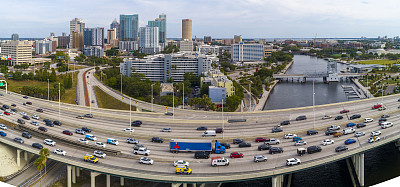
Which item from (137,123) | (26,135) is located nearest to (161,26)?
(137,123)

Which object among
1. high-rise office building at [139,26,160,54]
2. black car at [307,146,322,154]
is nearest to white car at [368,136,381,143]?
black car at [307,146,322,154]

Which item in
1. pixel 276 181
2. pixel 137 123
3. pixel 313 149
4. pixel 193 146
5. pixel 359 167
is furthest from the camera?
pixel 137 123

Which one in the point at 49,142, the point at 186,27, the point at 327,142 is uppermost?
the point at 186,27

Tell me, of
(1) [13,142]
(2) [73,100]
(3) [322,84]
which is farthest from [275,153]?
(3) [322,84]

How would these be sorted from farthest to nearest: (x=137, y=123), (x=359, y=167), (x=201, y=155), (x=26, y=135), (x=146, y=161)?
(x=137, y=123), (x=26, y=135), (x=359, y=167), (x=201, y=155), (x=146, y=161)

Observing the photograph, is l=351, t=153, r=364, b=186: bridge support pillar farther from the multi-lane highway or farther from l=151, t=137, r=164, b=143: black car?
l=151, t=137, r=164, b=143: black car

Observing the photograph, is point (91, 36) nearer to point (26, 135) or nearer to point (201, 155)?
point (26, 135)

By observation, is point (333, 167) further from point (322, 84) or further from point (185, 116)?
point (322, 84)

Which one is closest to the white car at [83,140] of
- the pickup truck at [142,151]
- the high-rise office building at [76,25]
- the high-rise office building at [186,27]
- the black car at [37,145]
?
the black car at [37,145]
